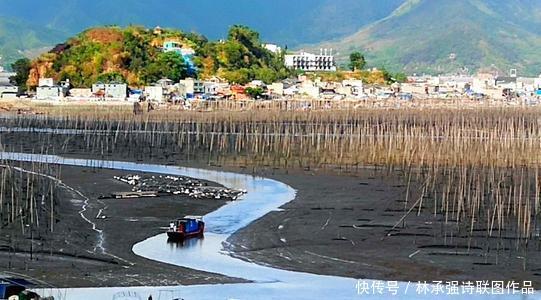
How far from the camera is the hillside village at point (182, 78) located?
10319 centimetres

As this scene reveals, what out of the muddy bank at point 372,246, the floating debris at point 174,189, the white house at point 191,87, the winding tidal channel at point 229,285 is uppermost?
the white house at point 191,87

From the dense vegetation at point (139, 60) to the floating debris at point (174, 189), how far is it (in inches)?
2854

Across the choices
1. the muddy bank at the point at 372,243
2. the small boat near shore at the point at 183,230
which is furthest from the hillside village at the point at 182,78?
the small boat near shore at the point at 183,230

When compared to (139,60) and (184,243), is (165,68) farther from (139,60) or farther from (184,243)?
(184,243)

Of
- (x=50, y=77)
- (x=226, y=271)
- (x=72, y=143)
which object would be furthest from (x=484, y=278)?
(x=50, y=77)

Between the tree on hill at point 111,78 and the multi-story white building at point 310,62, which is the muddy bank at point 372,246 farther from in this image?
the multi-story white building at point 310,62

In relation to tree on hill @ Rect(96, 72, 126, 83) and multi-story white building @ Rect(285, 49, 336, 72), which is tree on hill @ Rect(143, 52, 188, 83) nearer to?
tree on hill @ Rect(96, 72, 126, 83)

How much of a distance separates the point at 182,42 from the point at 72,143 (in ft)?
221

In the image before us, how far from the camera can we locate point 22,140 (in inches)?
2288

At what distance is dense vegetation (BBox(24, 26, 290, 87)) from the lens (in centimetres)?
11225

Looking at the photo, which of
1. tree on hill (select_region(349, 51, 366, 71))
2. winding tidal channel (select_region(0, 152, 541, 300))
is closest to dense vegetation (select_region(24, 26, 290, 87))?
tree on hill (select_region(349, 51, 366, 71))

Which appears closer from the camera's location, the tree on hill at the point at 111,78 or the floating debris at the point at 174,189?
the floating debris at the point at 174,189

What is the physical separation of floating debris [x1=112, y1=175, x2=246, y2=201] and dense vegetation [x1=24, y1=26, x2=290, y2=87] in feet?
238

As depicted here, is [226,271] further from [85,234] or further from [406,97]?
[406,97]
